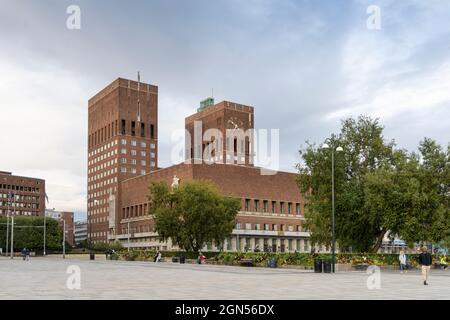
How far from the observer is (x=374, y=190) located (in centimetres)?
4641

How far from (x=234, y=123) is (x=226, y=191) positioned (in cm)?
5447

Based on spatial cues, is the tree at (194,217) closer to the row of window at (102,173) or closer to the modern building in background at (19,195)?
the row of window at (102,173)

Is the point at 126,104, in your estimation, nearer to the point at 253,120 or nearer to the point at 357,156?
the point at 253,120

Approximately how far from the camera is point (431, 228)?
46.5 m

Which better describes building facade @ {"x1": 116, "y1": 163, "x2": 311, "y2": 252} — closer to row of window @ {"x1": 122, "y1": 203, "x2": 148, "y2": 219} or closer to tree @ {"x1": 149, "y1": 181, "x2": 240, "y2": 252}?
row of window @ {"x1": 122, "y1": 203, "x2": 148, "y2": 219}

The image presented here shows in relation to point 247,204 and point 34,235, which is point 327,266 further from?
point 34,235

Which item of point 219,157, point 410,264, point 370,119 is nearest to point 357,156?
point 370,119

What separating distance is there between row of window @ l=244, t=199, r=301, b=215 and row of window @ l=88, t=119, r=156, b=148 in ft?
180

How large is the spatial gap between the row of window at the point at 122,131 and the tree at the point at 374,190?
11010 centimetres

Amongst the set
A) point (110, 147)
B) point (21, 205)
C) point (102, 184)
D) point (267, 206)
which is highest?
point (110, 147)

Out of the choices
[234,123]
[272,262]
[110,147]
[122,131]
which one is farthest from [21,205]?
[272,262]

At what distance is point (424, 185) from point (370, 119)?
27.4 feet

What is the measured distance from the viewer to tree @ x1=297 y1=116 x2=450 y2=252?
46031 millimetres

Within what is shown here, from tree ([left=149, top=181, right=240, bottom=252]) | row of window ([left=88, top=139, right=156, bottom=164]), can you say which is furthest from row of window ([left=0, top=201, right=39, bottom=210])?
tree ([left=149, top=181, right=240, bottom=252])
